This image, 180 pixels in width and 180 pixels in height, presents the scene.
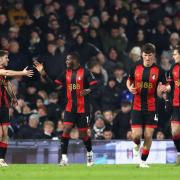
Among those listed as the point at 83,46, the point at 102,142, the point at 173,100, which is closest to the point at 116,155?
the point at 102,142

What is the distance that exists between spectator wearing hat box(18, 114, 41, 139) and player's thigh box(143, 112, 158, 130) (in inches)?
217

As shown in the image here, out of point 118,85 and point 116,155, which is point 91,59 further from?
point 116,155

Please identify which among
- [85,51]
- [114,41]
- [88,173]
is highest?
[114,41]

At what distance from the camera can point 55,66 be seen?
86.3ft

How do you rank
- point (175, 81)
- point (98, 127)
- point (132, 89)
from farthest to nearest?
point (98, 127) → point (175, 81) → point (132, 89)

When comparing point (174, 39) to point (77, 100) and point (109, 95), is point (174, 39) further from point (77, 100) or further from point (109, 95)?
point (77, 100)

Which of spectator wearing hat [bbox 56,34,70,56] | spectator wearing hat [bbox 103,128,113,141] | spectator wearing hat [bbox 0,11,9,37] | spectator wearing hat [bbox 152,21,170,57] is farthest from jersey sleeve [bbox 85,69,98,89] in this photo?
spectator wearing hat [bbox 152,21,170,57]

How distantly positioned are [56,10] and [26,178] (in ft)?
42.8

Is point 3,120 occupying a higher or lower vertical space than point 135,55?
lower

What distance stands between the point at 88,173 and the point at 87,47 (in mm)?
10320

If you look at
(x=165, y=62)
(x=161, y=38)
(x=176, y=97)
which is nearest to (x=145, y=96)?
(x=176, y=97)

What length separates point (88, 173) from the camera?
1722 centimetres

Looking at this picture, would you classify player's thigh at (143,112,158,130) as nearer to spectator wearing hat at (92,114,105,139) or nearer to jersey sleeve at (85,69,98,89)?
jersey sleeve at (85,69,98,89)

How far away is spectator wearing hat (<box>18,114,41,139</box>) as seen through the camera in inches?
944
